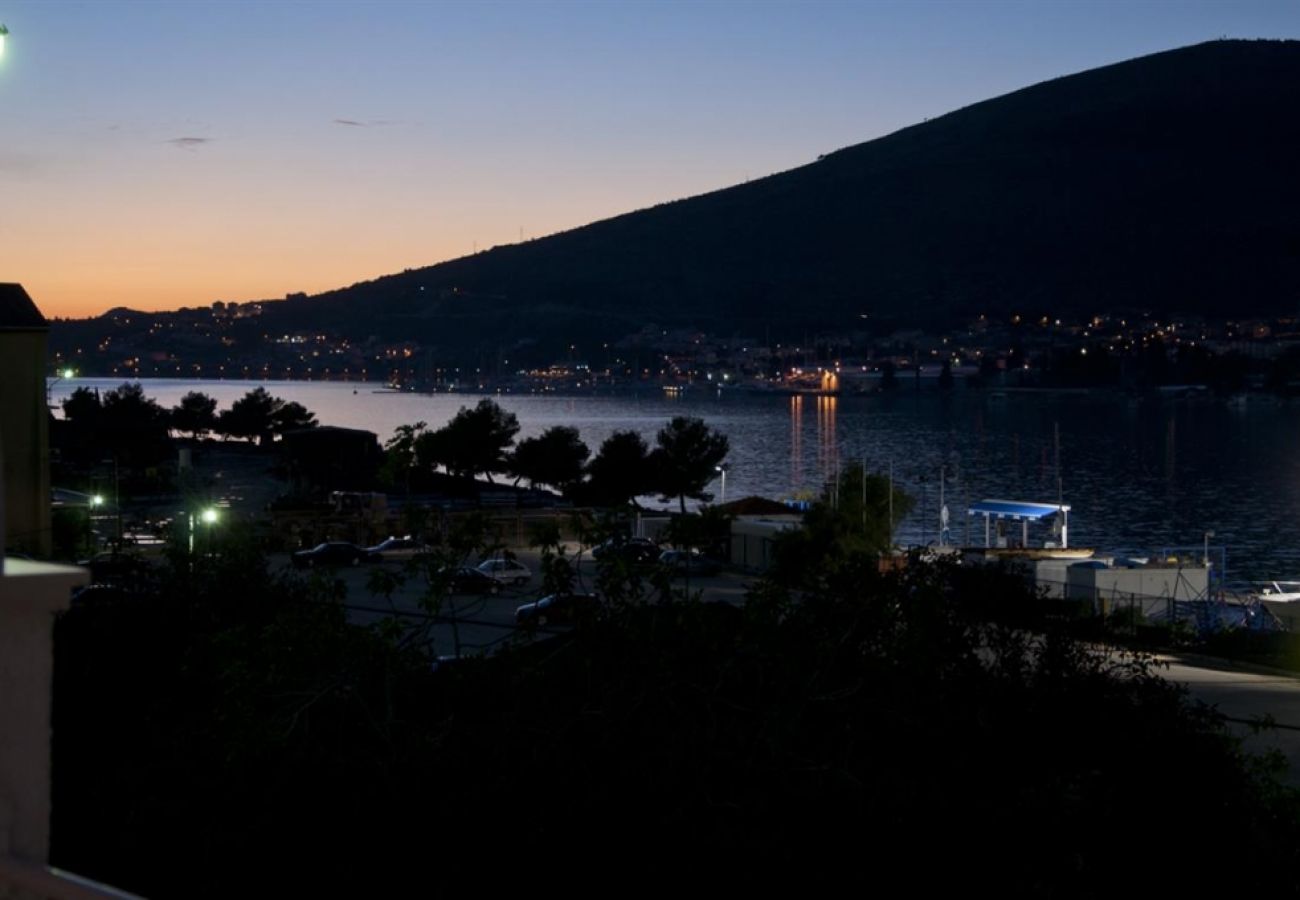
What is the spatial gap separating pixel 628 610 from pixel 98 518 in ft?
89.0

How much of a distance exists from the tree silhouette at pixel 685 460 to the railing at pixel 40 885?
1530 inches

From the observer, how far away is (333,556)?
84.6 feet

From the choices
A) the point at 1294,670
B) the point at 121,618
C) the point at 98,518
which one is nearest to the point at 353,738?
the point at 121,618

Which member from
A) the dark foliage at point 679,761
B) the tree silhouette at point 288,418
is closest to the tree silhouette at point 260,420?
the tree silhouette at point 288,418

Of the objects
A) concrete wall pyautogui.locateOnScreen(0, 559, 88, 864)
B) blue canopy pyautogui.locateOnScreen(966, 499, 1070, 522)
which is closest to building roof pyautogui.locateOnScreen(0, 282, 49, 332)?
concrete wall pyautogui.locateOnScreen(0, 559, 88, 864)

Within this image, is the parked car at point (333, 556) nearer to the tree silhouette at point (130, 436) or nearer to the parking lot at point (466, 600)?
the parking lot at point (466, 600)

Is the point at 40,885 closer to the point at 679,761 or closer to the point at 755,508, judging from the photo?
the point at 679,761

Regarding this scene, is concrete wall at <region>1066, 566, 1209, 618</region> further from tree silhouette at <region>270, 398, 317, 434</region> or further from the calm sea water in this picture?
tree silhouette at <region>270, 398, 317, 434</region>

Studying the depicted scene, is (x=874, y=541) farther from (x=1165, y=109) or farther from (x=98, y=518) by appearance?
(x=1165, y=109)

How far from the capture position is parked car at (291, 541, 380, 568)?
83.4 feet

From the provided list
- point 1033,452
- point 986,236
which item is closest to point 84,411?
point 1033,452

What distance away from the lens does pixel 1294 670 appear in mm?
19469

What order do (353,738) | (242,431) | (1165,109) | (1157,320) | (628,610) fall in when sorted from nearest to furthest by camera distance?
(353,738) < (628,610) < (242,431) < (1157,320) < (1165,109)

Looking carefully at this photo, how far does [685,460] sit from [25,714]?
39.4 m
